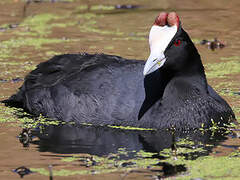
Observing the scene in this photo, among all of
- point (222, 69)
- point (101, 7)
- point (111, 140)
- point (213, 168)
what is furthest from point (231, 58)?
point (101, 7)

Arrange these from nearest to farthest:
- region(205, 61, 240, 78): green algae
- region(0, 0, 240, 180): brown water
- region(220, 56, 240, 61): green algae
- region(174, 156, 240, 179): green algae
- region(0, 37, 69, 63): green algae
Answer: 1. region(174, 156, 240, 179): green algae
2. region(0, 0, 240, 180): brown water
3. region(205, 61, 240, 78): green algae
4. region(220, 56, 240, 61): green algae
5. region(0, 37, 69, 63): green algae

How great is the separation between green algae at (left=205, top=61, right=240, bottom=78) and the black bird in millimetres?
2006

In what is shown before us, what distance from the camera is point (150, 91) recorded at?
6.28 m

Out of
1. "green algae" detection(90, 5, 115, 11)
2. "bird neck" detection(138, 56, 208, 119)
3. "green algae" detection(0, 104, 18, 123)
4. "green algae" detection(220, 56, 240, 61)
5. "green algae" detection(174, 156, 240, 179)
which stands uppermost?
"green algae" detection(90, 5, 115, 11)

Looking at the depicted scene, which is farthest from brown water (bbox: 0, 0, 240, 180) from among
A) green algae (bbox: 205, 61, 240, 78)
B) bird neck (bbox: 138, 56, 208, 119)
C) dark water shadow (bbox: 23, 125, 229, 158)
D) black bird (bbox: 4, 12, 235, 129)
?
bird neck (bbox: 138, 56, 208, 119)

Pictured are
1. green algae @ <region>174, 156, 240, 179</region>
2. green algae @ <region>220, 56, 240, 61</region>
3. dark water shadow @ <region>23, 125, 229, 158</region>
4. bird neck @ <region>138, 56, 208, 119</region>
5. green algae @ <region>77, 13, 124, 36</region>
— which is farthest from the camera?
green algae @ <region>77, 13, 124, 36</region>

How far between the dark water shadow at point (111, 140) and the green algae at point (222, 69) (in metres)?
2.57

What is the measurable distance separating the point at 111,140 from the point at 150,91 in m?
0.64

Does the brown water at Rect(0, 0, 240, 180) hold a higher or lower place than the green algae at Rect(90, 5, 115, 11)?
lower

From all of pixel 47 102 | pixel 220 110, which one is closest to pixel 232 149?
pixel 220 110

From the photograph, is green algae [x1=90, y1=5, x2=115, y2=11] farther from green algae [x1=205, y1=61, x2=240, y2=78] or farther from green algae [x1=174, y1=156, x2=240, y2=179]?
green algae [x1=174, y1=156, x2=240, y2=179]

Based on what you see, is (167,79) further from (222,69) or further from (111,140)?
(222,69)

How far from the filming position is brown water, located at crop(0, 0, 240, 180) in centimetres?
553

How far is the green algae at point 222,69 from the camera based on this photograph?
8594 mm
